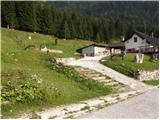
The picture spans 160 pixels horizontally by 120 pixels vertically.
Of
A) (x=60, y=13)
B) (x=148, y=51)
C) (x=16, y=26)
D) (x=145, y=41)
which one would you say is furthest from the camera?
(x=60, y=13)

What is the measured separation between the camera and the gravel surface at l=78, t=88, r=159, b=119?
1733cm

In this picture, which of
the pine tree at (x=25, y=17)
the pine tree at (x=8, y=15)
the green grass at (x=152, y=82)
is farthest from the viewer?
the pine tree at (x=25, y=17)

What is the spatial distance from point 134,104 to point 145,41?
203 feet

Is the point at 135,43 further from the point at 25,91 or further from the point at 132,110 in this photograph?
the point at 25,91

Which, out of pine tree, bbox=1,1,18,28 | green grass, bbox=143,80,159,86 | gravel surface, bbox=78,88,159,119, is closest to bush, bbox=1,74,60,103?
gravel surface, bbox=78,88,159,119

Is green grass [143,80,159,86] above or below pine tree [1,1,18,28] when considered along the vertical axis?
below

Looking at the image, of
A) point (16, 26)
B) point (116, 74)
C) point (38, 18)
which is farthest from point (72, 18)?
point (116, 74)

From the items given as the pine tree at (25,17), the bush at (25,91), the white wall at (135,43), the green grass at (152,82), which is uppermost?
the pine tree at (25,17)

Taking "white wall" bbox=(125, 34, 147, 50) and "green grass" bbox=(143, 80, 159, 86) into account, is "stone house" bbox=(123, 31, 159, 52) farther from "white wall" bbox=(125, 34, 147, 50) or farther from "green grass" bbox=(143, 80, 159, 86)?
"green grass" bbox=(143, 80, 159, 86)

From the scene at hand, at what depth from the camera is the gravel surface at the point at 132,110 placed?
682 inches

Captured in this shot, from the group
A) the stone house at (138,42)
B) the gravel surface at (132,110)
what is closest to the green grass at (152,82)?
the gravel surface at (132,110)

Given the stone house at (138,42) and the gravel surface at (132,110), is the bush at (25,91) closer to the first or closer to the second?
the gravel surface at (132,110)

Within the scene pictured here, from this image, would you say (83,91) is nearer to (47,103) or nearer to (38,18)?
(47,103)

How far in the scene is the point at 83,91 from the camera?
24.8m
